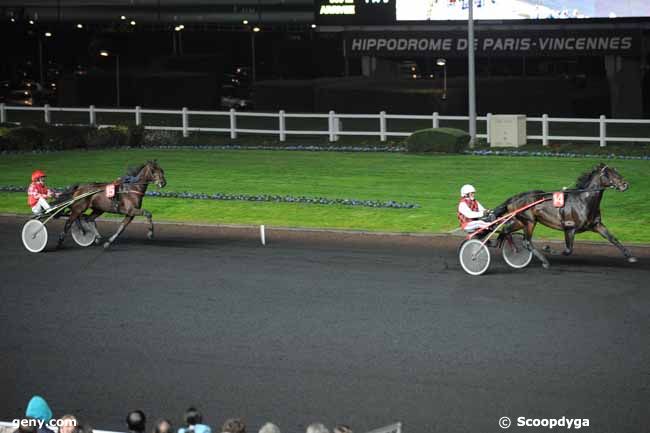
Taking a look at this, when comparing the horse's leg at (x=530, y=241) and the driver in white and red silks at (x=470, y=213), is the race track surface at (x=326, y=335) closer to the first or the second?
the horse's leg at (x=530, y=241)

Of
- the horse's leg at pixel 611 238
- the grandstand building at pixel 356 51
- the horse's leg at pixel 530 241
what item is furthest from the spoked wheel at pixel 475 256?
the grandstand building at pixel 356 51

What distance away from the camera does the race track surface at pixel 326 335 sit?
11.1 meters

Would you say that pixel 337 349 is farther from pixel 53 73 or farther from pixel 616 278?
pixel 53 73

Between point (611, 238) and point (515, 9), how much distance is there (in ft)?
90.2

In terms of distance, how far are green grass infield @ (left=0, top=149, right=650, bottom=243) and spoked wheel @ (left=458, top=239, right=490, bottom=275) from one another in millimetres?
3542

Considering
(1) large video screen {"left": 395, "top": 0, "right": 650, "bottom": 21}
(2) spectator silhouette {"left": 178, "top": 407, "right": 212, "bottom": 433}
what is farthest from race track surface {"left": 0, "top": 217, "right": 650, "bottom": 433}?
(1) large video screen {"left": 395, "top": 0, "right": 650, "bottom": 21}

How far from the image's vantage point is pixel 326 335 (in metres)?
13.7

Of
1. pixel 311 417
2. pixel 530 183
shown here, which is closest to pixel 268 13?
pixel 530 183

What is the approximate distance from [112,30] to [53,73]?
10.5 metres

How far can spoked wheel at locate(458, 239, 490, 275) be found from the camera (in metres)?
16.7

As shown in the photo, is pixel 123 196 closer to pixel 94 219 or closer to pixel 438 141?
pixel 94 219

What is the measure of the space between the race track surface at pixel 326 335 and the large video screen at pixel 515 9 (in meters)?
24.9

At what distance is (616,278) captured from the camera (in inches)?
645

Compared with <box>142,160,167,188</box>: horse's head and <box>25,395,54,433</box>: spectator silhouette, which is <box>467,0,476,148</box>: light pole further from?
<box>25,395,54,433</box>: spectator silhouette
